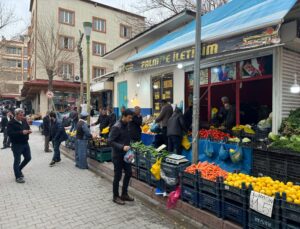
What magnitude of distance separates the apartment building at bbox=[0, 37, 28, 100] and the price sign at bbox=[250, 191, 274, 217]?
2408 inches

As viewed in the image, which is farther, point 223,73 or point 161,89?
point 161,89

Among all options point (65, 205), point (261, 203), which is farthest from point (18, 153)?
point (261, 203)

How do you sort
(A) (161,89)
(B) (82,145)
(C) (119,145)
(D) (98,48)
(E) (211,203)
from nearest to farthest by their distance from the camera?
(E) (211,203) → (C) (119,145) → (B) (82,145) → (A) (161,89) → (D) (98,48)

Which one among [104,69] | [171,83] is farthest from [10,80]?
[171,83]

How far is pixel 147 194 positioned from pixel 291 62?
15.3 feet

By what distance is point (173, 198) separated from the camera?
492 centimetres

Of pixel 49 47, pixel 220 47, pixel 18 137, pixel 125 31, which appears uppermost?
pixel 125 31

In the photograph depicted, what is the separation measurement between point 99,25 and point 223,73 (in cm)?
2834

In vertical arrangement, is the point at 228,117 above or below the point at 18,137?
above

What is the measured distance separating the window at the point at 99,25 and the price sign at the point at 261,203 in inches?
1273

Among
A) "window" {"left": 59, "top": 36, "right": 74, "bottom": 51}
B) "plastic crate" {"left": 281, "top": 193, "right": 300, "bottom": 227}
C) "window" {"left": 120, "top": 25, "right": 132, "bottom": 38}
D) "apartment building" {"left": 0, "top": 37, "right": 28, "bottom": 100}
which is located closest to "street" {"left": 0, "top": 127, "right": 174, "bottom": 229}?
"plastic crate" {"left": 281, "top": 193, "right": 300, "bottom": 227}

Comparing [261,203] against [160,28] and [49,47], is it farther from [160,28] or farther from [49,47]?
[49,47]

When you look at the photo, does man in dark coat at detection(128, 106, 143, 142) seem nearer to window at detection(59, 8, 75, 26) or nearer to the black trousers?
the black trousers

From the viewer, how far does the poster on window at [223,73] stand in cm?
774
